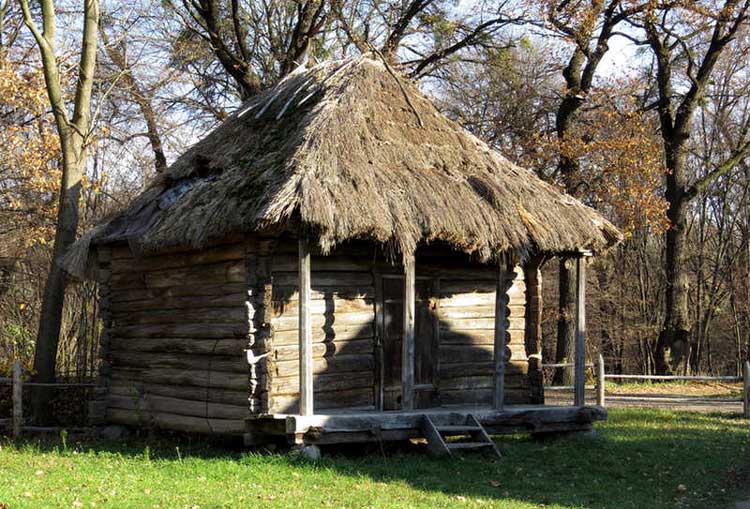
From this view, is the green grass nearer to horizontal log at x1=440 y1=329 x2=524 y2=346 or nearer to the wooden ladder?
the wooden ladder

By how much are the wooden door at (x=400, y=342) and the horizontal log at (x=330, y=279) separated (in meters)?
0.32

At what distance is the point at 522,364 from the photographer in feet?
47.4

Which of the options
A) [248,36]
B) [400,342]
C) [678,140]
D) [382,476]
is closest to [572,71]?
[678,140]

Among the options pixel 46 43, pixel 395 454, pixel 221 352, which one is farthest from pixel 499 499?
pixel 46 43

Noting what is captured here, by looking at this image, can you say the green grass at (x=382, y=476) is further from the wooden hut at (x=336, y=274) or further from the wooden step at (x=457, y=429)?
the wooden hut at (x=336, y=274)

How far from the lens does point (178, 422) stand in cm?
1339

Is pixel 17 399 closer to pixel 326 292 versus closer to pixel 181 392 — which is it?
pixel 181 392

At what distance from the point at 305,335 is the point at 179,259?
10.5ft

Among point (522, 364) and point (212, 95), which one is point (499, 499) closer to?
point (522, 364)

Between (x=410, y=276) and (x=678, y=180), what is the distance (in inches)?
605

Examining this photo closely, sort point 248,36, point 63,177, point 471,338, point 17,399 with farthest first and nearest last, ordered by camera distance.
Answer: point 248,36
point 63,177
point 17,399
point 471,338

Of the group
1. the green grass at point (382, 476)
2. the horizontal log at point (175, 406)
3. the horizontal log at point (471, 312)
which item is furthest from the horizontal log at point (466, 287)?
the horizontal log at point (175, 406)

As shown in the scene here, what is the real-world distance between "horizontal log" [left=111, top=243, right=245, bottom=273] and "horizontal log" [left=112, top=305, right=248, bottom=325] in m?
0.68

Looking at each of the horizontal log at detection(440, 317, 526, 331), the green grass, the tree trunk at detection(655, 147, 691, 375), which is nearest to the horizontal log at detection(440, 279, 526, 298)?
the horizontal log at detection(440, 317, 526, 331)
